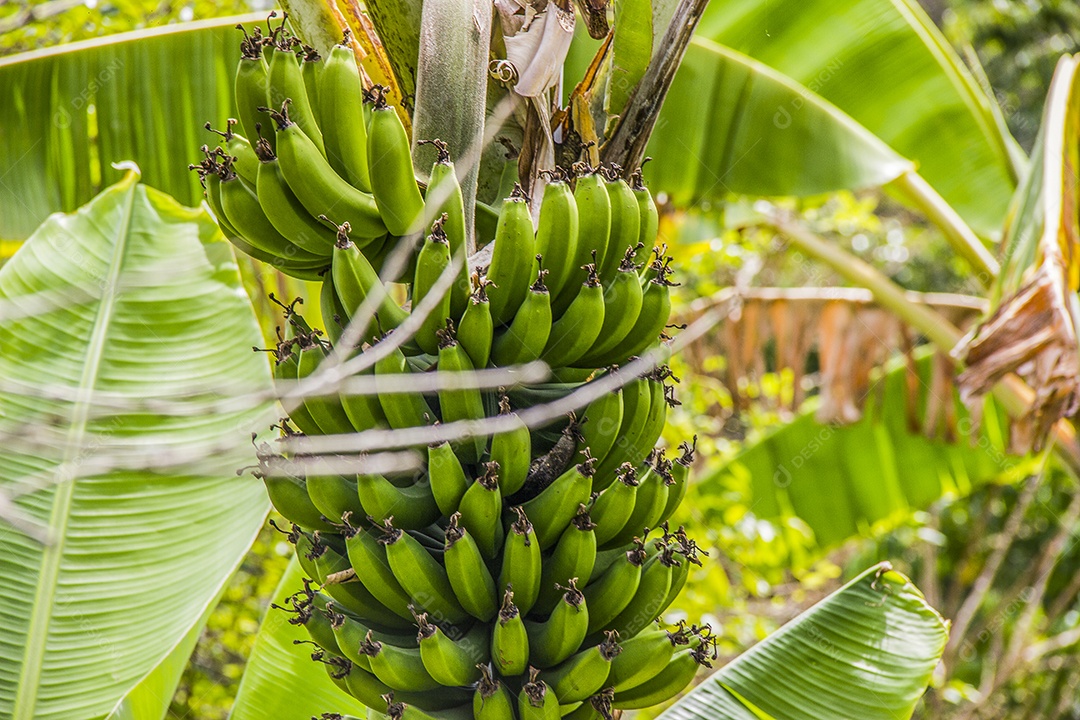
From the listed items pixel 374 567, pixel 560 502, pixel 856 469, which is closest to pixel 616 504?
pixel 560 502

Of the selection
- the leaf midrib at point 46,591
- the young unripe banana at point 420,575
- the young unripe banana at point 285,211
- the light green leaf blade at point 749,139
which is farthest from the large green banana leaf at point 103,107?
the young unripe banana at point 420,575

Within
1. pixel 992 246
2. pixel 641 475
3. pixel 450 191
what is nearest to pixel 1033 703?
pixel 992 246

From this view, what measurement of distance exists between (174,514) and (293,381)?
3.01ft

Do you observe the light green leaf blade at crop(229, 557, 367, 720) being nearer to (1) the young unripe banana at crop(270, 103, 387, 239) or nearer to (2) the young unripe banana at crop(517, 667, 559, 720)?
(2) the young unripe banana at crop(517, 667, 559, 720)

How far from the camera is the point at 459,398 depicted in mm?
1170

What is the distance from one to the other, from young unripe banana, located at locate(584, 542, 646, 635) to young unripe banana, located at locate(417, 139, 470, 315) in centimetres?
38

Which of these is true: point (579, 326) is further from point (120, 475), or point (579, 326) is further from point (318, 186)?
point (120, 475)

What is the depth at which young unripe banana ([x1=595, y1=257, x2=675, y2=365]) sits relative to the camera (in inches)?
50.4

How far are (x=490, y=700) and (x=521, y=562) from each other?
172 mm

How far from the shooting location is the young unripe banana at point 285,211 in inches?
45.2

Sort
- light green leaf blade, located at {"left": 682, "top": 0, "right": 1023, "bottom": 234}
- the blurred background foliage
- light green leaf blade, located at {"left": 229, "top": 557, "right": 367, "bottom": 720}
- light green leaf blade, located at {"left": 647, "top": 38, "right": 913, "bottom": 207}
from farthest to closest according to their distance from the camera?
1. the blurred background foliage
2. light green leaf blade, located at {"left": 682, "top": 0, "right": 1023, "bottom": 234}
3. light green leaf blade, located at {"left": 647, "top": 38, "right": 913, "bottom": 207}
4. light green leaf blade, located at {"left": 229, "top": 557, "right": 367, "bottom": 720}

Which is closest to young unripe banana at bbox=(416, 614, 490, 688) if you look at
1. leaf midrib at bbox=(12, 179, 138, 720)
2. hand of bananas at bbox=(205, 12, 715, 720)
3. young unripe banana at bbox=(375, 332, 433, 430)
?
hand of bananas at bbox=(205, 12, 715, 720)

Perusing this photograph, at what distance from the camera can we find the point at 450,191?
3.83 ft

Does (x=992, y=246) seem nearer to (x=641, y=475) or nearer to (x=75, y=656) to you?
(x=641, y=475)
